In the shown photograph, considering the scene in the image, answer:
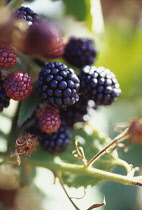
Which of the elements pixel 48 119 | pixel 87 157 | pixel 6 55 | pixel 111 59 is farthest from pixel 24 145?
pixel 111 59

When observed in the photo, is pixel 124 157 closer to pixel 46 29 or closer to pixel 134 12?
pixel 134 12

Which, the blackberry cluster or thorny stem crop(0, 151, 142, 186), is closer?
thorny stem crop(0, 151, 142, 186)

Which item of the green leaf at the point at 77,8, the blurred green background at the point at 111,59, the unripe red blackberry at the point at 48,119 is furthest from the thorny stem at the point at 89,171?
the green leaf at the point at 77,8

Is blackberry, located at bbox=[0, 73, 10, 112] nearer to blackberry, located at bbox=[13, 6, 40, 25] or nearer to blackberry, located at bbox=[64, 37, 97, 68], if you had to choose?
blackberry, located at bbox=[13, 6, 40, 25]

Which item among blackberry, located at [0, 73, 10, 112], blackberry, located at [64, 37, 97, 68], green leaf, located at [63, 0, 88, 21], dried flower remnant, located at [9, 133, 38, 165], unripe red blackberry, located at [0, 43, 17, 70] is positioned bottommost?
dried flower remnant, located at [9, 133, 38, 165]

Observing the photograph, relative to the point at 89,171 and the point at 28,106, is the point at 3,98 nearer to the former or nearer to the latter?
the point at 28,106

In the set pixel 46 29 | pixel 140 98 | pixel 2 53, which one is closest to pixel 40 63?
pixel 2 53

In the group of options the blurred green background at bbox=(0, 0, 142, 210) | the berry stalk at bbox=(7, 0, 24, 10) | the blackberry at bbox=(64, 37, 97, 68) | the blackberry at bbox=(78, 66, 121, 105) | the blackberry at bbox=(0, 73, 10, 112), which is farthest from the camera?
the blurred green background at bbox=(0, 0, 142, 210)

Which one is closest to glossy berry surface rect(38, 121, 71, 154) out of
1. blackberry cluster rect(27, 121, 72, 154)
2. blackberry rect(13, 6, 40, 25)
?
blackberry cluster rect(27, 121, 72, 154)
